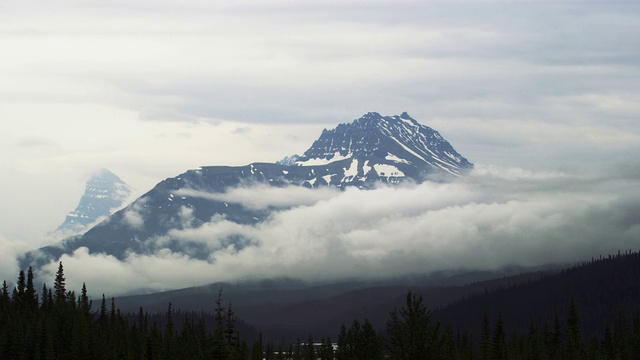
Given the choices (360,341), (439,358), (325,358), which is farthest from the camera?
(325,358)

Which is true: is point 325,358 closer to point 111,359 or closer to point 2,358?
point 111,359

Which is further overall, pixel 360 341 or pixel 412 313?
pixel 360 341

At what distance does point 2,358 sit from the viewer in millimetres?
198125

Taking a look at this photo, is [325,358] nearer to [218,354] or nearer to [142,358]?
[142,358]

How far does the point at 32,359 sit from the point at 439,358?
139 meters

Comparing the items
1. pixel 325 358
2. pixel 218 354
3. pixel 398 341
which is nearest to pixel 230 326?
pixel 218 354

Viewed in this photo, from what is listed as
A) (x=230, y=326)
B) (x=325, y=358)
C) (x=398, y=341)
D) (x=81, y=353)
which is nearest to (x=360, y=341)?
(x=230, y=326)

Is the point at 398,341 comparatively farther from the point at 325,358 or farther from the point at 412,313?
the point at 325,358

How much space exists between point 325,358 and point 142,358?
31541mm

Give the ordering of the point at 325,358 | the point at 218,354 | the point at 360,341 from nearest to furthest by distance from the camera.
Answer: the point at 218,354 < the point at 360,341 < the point at 325,358

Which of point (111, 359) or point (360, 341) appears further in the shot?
point (111, 359)

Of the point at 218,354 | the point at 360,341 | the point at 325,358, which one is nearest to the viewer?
the point at 218,354

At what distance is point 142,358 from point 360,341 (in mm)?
91883

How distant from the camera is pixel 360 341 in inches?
4513
